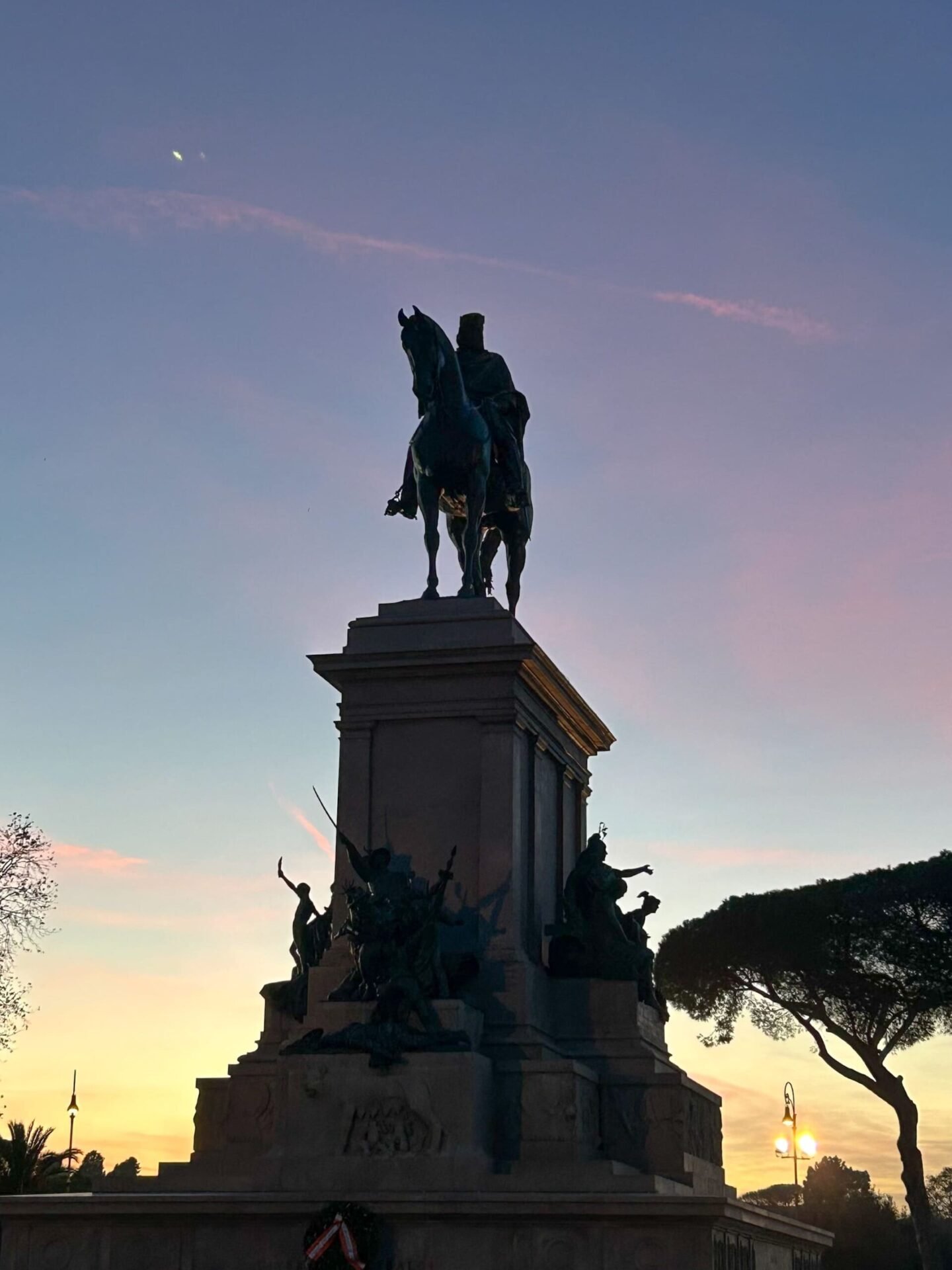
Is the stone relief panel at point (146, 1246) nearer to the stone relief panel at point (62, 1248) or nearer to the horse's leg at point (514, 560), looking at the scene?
the stone relief panel at point (62, 1248)

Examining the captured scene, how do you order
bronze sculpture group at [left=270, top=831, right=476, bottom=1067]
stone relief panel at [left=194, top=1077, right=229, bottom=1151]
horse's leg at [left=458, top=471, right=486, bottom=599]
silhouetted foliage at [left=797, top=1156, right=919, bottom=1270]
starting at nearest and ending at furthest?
1. bronze sculpture group at [left=270, top=831, right=476, bottom=1067]
2. stone relief panel at [left=194, top=1077, right=229, bottom=1151]
3. horse's leg at [left=458, top=471, right=486, bottom=599]
4. silhouetted foliage at [left=797, top=1156, right=919, bottom=1270]

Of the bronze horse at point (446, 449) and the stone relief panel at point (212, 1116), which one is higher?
the bronze horse at point (446, 449)

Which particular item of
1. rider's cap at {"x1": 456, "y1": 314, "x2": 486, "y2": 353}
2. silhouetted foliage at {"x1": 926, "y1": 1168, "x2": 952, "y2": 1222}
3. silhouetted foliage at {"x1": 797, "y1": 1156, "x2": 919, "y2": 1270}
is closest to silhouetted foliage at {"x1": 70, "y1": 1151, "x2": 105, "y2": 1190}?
rider's cap at {"x1": 456, "y1": 314, "x2": 486, "y2": 353}

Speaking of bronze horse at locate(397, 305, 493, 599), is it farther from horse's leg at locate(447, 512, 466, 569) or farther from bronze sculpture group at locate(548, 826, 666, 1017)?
bronze sculpture group at locate(548, 826, 666, 1017)

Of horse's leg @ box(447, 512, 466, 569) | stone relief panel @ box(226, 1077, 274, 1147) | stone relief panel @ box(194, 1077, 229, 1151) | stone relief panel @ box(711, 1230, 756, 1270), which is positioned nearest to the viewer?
stone relief panel @ box(711, 1230, 756, 1270)

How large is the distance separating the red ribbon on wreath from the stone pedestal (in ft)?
1.06

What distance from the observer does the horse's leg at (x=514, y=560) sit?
23531mm

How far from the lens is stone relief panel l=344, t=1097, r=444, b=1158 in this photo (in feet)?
56.1

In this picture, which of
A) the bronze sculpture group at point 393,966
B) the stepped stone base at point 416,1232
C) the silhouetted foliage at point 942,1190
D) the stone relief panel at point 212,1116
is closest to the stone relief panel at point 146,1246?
the stepped stone base at point 416,1232

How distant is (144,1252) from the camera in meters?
17.4

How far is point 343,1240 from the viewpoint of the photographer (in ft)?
53.8

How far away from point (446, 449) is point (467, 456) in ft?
0.91

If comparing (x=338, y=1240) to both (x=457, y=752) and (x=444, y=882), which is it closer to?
(x=444, y=882)

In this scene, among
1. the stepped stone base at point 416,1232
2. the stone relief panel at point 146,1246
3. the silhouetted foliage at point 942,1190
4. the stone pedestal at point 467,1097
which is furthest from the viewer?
the silhouetted foliage at point 942,1190
